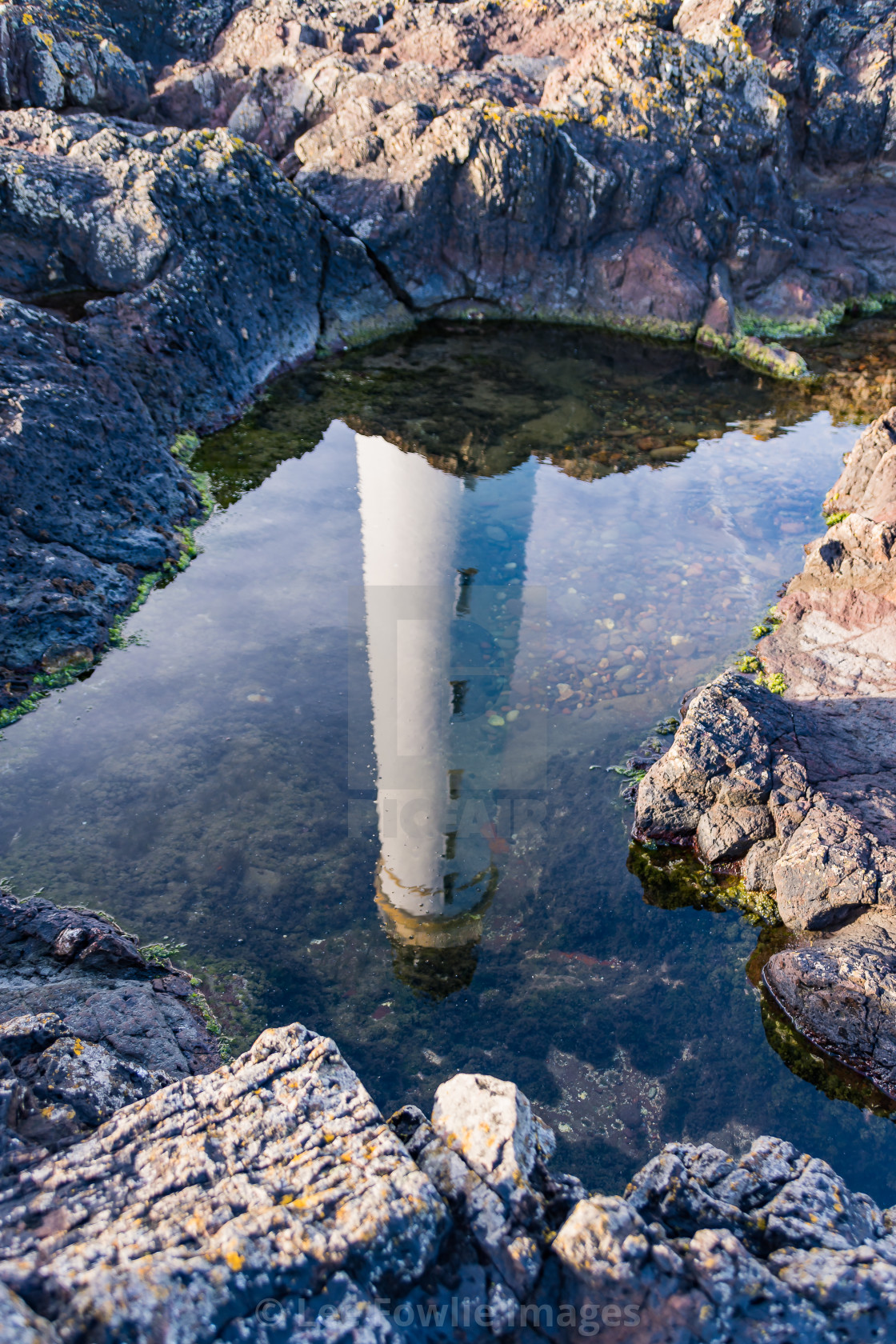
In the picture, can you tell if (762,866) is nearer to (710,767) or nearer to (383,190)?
(710,767)

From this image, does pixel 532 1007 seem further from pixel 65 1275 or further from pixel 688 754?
pixel 65 1275

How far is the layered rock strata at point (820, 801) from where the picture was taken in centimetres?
490

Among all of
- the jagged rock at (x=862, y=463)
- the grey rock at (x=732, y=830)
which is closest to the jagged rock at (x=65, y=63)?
the jagged rock at (x=862, y=463)

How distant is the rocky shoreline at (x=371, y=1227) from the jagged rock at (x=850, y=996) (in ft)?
5.70

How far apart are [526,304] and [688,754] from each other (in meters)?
16.3

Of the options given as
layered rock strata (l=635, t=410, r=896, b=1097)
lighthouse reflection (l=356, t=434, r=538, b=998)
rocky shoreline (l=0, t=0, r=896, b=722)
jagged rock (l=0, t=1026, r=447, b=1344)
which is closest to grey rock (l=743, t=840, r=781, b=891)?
layered rock strata (l=635, t=410, r=896, b=1097)

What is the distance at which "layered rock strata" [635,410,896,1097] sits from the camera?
16.1ft

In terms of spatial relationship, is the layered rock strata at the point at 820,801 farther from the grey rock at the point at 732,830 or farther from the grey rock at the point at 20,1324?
the grey rock at the point at 20,1324

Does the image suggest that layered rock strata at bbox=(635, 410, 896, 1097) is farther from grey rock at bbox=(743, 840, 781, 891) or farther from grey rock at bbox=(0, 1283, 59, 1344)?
grey rock at bbox=(0, 1283, 59, 1344)

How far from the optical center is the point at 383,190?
17.3 metres

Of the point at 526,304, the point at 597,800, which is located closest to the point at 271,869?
the point at 597,800

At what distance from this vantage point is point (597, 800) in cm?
675

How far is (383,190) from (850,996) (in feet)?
61.8

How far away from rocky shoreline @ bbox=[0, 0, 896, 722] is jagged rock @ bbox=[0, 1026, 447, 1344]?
7.60m
